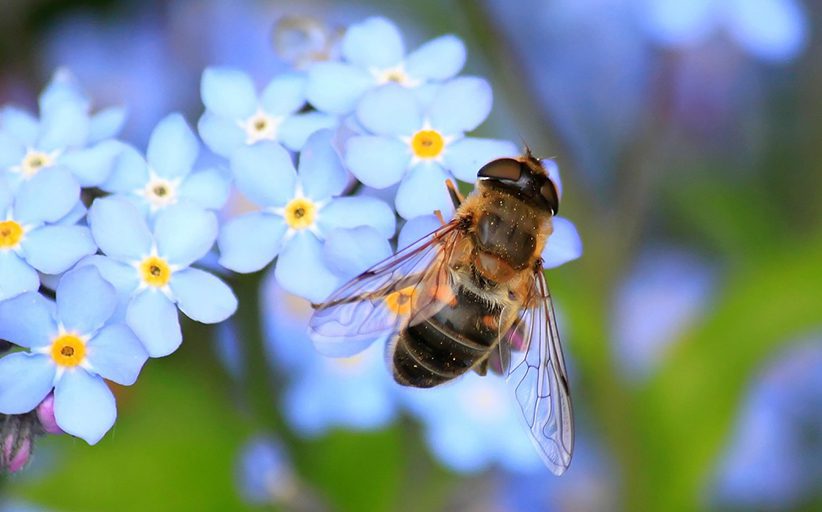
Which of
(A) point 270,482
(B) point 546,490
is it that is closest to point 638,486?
(B) point 546,490

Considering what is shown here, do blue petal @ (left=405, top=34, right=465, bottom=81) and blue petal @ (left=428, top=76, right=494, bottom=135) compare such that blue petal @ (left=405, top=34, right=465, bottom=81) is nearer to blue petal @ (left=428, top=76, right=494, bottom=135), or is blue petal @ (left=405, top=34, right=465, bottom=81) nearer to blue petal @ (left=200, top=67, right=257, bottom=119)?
blue petal @ (left=428, top=76, right=494, bottom=135)

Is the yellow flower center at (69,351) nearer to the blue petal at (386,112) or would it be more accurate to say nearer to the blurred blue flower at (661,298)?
the blue petal at (386,112)

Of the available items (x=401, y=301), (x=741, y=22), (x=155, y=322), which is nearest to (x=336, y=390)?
(x=401, y=301)

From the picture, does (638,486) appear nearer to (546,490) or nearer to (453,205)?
(546,490)

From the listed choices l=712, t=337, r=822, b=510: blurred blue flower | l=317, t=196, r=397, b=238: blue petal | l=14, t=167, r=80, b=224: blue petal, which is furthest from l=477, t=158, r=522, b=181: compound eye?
l=712, t=337, r=822, b=510: blurred blue flower

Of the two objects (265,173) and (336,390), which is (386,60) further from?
(336,390)

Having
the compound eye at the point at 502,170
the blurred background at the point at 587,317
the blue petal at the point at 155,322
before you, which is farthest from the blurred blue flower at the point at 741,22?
the blue petal at the point at 155,322

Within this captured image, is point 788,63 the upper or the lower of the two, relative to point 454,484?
upper
